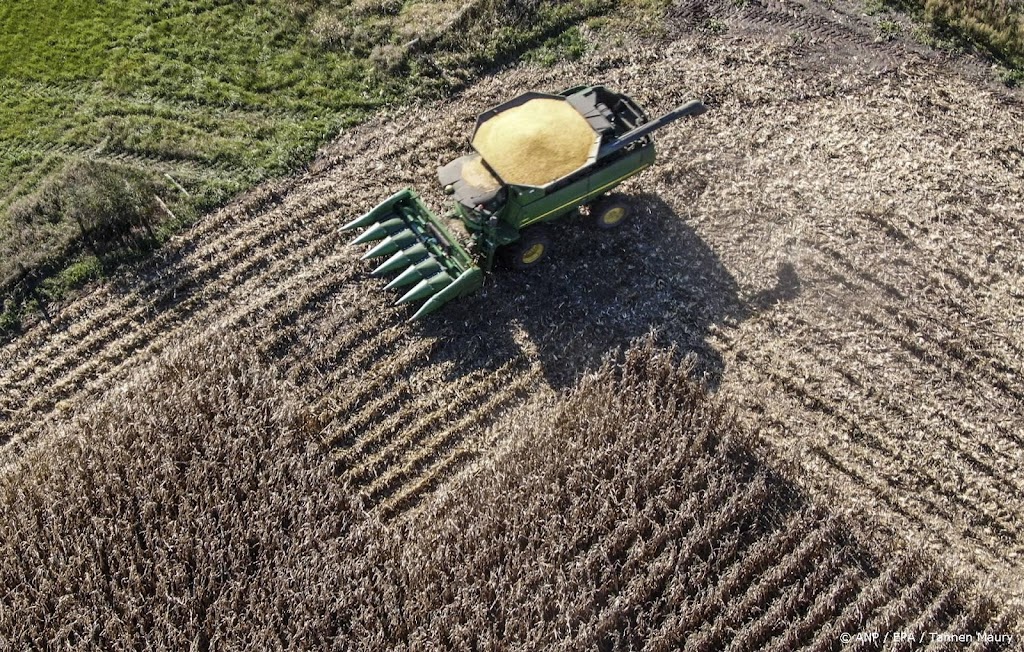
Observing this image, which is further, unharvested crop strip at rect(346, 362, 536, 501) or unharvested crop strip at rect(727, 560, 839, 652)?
unharvested crop strip at rect(346, 362, 536, 501)

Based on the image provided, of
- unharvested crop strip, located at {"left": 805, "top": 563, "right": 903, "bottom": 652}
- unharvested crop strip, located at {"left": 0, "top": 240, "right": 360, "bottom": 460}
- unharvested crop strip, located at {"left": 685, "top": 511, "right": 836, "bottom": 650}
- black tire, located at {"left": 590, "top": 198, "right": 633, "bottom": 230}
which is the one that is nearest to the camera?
unharvested crop strip, located at {"left": 805, "top": 563, "right": 903, "bottom": 652}

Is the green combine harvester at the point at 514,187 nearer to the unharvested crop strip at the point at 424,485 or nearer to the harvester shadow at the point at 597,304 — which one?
the harvester shadow at the point at 597,304

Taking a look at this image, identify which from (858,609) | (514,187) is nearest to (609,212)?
(514,187)

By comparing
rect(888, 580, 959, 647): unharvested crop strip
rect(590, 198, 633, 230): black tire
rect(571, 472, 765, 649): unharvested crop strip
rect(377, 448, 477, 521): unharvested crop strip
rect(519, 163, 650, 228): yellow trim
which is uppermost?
rect(519, 163, 650, 228): yellow trim

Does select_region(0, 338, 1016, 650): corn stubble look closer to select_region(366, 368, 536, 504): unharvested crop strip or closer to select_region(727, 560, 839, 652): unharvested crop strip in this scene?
select_region(727, 560, 839, 652): unharvested crop strip

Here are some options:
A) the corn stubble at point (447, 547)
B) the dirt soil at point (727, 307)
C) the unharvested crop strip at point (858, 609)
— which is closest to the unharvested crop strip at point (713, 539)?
the corn stubble at point (447, 547)

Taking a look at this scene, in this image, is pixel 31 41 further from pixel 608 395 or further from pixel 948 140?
pixel 948 140

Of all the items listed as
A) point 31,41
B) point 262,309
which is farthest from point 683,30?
point 31,41

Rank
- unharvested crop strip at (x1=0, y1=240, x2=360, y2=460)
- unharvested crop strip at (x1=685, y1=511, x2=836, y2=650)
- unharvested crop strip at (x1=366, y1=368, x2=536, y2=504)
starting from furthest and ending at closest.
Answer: unharvested crop strip at (x1=0, y1=240, x2=360, y2=460) < unharvested crop strip at (x1=366, y1=368, x2=536, y2=504) < unharvested crop strip at (x1=685, y1=511, x2=836, y2=650)

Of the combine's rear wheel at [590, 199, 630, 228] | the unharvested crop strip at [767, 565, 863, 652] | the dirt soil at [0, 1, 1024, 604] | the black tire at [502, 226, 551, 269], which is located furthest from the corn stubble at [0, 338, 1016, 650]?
the combine's rear wheel at [590, 199, 630, 228]
